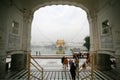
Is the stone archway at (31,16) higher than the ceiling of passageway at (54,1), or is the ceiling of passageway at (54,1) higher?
the ceiling of passageway at (54,1)

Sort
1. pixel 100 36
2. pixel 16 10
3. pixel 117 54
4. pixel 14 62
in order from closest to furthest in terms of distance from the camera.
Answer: pixel 117 54
pixel 16 10
pixel 100 36
pixel 14 62

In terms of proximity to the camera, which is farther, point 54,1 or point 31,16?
point 31,16

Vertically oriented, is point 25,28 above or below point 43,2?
below

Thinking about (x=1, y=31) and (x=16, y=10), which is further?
(x=16, y=10)

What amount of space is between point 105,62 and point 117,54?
3916 millimetres

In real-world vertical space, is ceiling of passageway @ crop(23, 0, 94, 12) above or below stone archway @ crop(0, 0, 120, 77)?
above

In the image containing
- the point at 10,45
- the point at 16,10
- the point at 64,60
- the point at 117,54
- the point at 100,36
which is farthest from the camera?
the point at 64,60


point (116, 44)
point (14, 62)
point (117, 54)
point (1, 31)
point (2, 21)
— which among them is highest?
point (2, 21)

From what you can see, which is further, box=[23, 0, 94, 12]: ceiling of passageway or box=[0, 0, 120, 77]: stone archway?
box=[23, 0, 94, 12]: ceiling of passageway

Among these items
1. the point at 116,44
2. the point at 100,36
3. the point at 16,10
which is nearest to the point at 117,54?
the point at 116,44

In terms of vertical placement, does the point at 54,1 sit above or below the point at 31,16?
above

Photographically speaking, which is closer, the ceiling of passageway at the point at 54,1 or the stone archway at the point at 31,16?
the stone archway at the point at 31,16

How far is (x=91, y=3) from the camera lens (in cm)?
1141

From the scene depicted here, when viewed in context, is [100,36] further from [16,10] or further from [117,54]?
[16,10]
